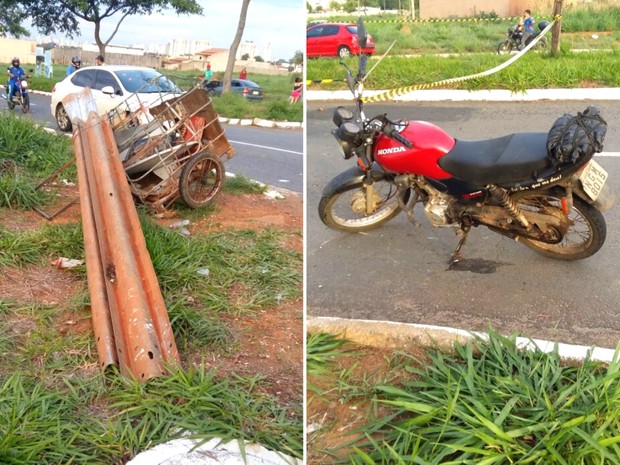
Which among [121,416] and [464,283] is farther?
[464,283]

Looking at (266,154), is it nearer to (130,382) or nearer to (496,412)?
(130,382)

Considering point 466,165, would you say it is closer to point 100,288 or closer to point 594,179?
point 594,179

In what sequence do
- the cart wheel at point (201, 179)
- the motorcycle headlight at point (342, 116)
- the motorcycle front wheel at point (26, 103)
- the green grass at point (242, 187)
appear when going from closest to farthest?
the motorcycle headlight at point (342, 116) < the cart wheel at point (201, 179) < the green grass at point (242, 187) < the motorcycle front wheel at point (26, 103)

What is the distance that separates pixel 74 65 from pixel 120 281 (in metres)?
2.35

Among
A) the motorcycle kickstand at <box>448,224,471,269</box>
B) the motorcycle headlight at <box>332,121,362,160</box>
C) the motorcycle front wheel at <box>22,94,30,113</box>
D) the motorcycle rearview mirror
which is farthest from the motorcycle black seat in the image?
the motorcycle front wheel at <box>22,94,30,113</box>

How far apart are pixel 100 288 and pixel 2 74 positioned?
13.2ft

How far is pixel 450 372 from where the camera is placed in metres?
2.24

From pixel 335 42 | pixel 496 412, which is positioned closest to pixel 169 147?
pixel 335 42

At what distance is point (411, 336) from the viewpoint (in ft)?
8.09

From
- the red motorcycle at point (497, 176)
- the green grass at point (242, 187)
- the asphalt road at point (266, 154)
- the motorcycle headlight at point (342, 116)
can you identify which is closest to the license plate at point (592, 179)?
the red motorcycle at point (497, 176)

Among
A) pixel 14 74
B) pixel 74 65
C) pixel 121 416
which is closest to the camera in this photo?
pixel 121 416

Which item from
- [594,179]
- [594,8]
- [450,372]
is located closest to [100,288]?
[450,372]

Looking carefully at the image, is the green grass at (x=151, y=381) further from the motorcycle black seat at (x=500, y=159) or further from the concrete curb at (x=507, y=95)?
the concrete curb at (x=507, y=95)

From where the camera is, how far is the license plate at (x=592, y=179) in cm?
291
